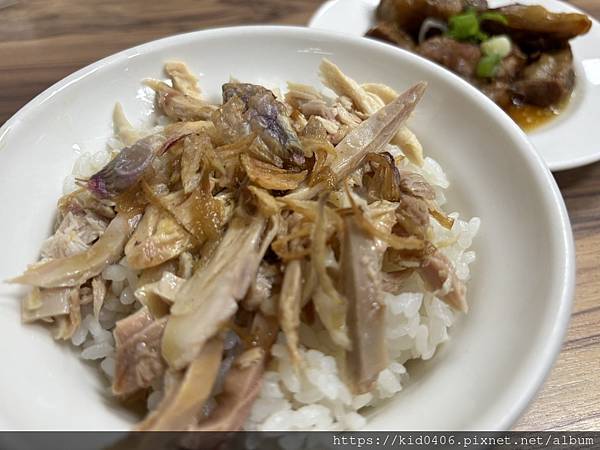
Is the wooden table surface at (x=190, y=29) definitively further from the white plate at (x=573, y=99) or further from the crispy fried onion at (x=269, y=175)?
the crispy fried onion at (x=269, y=175)

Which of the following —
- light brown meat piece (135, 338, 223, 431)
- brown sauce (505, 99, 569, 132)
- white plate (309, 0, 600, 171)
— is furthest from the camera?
brown sauce (505, 99, 569, 132)

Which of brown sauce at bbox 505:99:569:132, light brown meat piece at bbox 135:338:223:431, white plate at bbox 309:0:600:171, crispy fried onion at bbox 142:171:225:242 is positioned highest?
crispy fried onion at bbox 142:171:225:242

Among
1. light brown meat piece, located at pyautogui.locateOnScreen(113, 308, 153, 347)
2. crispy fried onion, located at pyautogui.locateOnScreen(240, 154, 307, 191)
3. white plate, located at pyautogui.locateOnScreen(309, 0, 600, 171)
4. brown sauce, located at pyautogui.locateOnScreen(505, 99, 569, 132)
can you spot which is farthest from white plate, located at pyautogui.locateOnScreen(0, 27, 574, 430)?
brown sauce, located at pyautogui.locateOnScreen(505, 99, 569, 132)

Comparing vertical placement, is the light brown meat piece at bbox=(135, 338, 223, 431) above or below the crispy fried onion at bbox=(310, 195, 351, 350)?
below

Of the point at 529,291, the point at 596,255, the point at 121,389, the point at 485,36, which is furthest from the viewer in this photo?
the point at 485,36

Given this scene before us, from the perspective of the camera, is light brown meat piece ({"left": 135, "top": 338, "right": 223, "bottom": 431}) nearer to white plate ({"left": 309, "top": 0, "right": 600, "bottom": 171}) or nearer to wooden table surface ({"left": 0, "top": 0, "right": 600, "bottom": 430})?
wooden table surface ({"left": 0, "top": 0, "right": 600, "bottom": 430})

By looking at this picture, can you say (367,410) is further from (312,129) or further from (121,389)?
(312,129)

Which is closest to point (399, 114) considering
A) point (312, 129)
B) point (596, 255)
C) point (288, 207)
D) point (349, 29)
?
point (312, 129)

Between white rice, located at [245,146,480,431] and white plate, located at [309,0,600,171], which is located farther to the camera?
white plate, located at [309,0,600,171]
